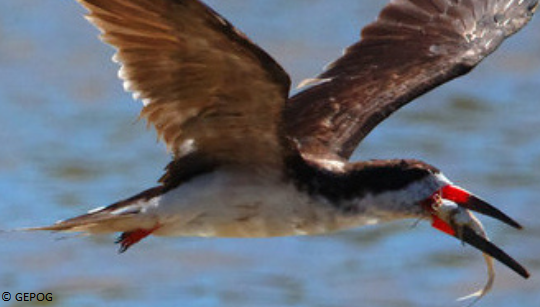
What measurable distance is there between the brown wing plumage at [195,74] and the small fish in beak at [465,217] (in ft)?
2.54

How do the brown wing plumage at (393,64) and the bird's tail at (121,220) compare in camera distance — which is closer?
the bird's tail at (121,220)

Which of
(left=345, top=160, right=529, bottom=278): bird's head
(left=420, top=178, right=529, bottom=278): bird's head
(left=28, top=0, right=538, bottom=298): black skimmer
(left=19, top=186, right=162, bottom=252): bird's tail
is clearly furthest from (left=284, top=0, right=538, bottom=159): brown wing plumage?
(left=19, top=186, right=162, bottom=252): bird's tail

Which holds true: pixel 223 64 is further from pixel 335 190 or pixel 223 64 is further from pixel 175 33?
pixel 335 190

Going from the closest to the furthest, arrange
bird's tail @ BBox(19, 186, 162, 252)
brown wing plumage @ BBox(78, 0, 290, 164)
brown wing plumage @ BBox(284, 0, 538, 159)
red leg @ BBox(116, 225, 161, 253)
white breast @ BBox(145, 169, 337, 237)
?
1. brown wing plumage @ BBox(78, 0, 290, 164)
2. bird's tail @ BBox(19, 186, 162, 252)
3. white breast @ BBox(145, 169, 337, 237)
4. red leg @ BBox(116, 225, 161, 253)
5. brown wing plumage @ BBox(284, 0, 538, 159)

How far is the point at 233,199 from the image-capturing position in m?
8.62

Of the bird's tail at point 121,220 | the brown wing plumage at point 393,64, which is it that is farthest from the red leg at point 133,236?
the brown wing plumage at point 393,64

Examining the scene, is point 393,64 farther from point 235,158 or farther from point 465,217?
point 235,158

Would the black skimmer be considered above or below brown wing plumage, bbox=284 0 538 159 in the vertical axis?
below

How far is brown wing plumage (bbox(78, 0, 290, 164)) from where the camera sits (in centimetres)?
791

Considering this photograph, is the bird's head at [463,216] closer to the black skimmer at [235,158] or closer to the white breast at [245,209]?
the black skimmer at [235,158]

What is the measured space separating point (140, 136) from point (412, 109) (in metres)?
2.12

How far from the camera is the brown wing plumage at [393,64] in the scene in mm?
9617

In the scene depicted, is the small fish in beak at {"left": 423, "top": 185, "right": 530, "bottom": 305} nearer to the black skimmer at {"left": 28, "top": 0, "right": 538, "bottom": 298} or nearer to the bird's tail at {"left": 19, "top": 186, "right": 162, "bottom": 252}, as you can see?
the black skimmer at {"left": 28, "top": 0, "right": 538, "bottom": 298}

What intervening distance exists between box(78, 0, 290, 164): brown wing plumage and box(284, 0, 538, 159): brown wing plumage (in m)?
0.67
